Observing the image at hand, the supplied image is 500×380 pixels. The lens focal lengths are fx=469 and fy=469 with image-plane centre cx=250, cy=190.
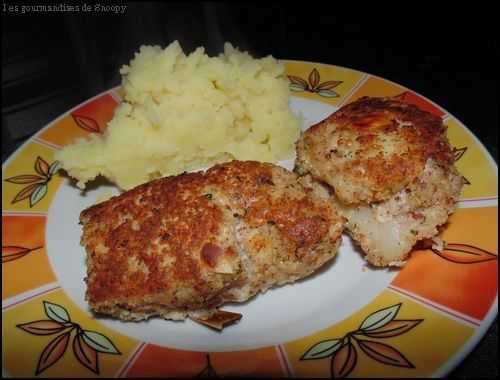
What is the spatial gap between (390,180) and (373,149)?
0.21 meters

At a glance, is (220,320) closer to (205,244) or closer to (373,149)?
(205,244)

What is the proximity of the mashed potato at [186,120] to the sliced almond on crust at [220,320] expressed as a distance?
1201 mm

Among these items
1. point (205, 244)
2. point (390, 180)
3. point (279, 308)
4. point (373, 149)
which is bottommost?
point (279, 308)

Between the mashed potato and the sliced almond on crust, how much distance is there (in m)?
1.20

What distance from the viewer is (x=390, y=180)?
2.58 meters

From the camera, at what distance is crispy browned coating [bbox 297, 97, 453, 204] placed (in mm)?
2611

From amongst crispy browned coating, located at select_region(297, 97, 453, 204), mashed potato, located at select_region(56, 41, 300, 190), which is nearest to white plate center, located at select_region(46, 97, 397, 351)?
crispy browned coating, located at select_region(297, 97, 453, 204)

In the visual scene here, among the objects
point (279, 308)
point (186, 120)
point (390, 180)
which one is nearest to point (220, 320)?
point (279, 308)

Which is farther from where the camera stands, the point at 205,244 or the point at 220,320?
the point at 220,320

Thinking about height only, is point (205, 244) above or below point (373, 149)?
below

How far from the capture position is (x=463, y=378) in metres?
2.51

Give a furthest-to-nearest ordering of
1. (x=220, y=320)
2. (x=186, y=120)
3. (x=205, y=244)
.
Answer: (x=186, y=120)
(x=220, y=320)
(x=205, y=244)

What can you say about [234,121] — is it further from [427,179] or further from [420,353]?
[420,353]

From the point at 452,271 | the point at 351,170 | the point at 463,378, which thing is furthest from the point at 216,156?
the point at 463,378
